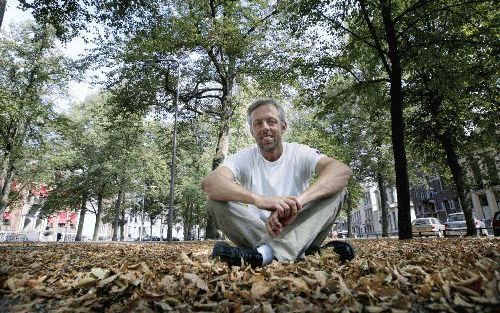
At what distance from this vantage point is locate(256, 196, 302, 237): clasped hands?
2732mm

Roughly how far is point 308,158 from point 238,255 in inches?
45.3

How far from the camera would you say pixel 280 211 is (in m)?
2.73

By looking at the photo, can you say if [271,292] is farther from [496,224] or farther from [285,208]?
[496,224]

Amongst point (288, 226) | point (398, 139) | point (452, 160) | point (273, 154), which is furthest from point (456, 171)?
point (288, 226)

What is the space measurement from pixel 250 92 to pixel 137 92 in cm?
632

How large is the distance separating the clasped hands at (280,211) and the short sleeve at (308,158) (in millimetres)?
639

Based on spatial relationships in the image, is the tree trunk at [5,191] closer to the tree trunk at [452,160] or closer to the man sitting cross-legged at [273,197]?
the man sitting cross-legged at [273,197]

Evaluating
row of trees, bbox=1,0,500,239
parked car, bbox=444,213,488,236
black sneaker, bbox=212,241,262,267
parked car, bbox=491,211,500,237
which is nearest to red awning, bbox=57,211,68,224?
row of trees, bbox=1,0,500,239

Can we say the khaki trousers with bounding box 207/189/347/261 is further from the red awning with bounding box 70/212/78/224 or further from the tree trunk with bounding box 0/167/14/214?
the red awning with bounding box 70/212/78/224

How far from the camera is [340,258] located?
10.5 ft

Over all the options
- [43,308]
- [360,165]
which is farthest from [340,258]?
[360,165]

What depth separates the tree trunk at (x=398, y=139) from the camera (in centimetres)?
1059

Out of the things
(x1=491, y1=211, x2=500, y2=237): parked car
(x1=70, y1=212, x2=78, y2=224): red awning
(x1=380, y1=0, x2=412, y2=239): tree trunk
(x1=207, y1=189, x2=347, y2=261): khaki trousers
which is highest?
(x1=70, y1=212, x2=78, y2=224): red awning

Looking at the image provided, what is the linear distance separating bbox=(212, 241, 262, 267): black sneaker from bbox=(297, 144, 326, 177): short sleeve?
3.23 ft
